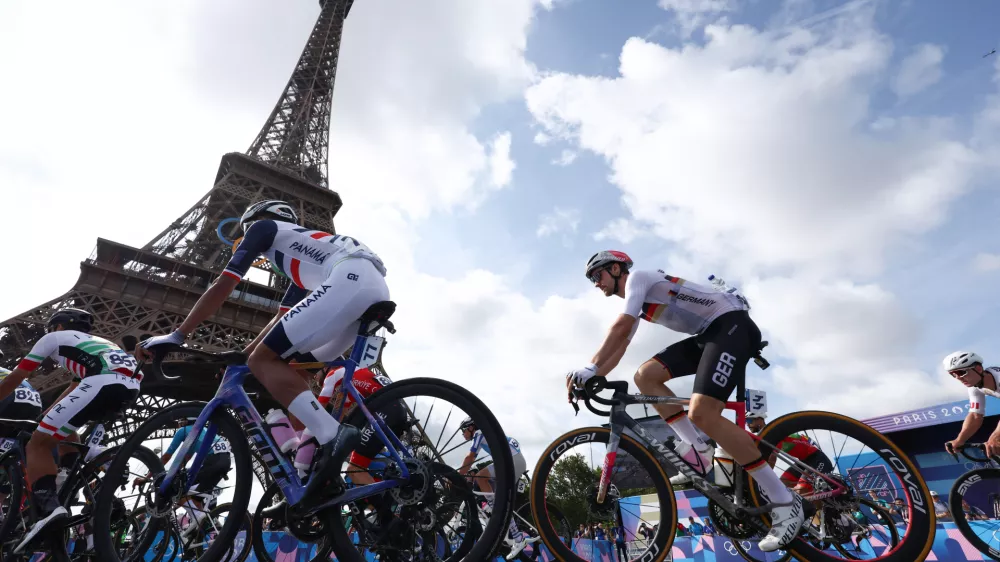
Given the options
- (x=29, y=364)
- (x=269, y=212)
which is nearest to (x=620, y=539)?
(x=269, y=212)

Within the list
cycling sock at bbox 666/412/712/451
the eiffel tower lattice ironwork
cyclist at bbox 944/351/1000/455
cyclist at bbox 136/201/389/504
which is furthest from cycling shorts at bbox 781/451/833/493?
the eiffel tower lattice ironwork

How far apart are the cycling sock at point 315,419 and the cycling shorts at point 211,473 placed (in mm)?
850

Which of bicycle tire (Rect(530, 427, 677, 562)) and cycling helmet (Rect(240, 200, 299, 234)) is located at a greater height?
cycling helmet (Rect(240, 200, 299, 234))

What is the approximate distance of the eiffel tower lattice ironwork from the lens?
63.7 ft

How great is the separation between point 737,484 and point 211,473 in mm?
3356

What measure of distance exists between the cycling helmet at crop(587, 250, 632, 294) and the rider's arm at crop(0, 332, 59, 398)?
457 cm

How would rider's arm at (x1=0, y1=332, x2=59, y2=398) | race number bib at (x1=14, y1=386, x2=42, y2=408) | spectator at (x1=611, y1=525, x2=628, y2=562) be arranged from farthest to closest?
race number bib at (x1=14, y1=386, x2=42, y2=408), rider's arm at (x1=0, y1=332, x2=59, y2=398), spectator at (x1=611, y1=525, x2=628, y2=562)

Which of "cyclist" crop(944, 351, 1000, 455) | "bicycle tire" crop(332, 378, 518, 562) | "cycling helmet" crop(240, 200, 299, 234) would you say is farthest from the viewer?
"cyclist" crop(944, 351, 1000, 455)

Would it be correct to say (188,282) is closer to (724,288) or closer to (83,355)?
(83,355)

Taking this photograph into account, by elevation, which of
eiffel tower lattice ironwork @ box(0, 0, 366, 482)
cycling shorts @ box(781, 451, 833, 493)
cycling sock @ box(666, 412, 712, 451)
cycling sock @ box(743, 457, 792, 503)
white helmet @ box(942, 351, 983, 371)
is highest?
eiffel tower lattice ironwork @ box(0, 0, 366, 482)

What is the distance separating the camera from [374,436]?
9.15 ft

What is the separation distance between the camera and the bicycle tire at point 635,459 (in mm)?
3072

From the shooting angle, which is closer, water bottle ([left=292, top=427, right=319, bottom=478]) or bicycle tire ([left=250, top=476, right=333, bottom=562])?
water bottle ([left=292, top=427, right=319, bottom=478])

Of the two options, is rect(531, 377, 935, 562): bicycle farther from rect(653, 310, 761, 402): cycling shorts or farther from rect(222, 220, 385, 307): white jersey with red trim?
rect(222, 220, 385, 307): white jersey with red trim
